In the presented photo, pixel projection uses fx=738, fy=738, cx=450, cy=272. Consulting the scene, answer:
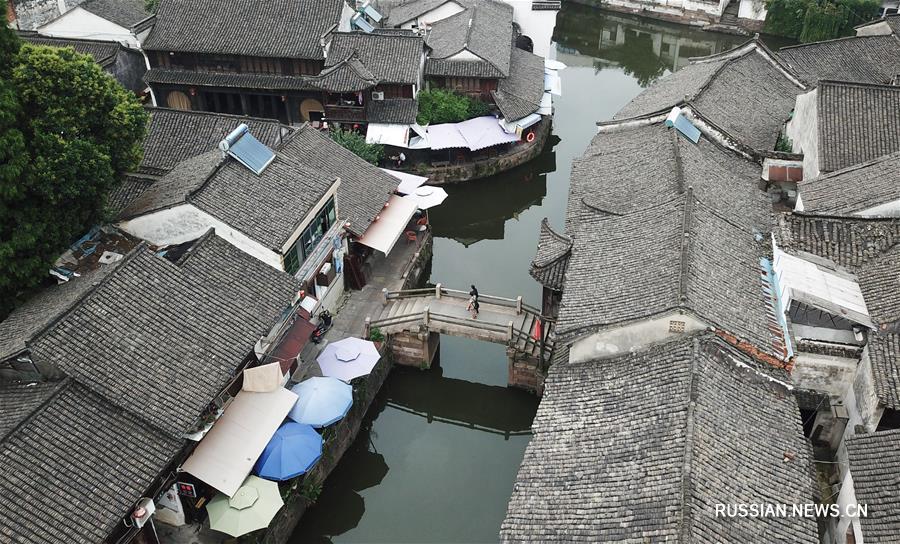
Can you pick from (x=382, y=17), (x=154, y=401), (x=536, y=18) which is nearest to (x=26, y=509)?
(x=154, y=401)

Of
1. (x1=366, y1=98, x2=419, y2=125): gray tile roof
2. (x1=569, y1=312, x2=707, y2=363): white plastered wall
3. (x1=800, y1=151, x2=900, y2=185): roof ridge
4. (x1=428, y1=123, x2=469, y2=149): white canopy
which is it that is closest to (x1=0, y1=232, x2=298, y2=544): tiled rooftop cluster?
(x1=569, y1=312, x2=707, y2=363): white plastered wall

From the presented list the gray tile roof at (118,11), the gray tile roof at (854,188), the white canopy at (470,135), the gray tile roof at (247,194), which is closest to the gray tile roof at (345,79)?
the white canopy at (470,135)

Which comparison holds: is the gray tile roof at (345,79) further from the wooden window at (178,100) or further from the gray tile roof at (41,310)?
the gray tile roof at (41,310)

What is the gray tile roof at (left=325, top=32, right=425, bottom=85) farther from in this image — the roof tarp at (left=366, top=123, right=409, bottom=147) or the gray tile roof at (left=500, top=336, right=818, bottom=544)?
the gray tile roof at (left=500, top=336, right=818, bottom=544)

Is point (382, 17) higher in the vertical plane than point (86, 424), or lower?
higher

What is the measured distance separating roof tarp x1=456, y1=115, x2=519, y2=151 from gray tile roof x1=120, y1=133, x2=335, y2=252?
49.9 feet

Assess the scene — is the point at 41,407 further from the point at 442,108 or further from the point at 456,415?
the point at 442,108

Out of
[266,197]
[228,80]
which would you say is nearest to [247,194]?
[266,197]

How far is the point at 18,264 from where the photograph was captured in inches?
951

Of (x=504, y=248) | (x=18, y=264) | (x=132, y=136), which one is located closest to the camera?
(x=18, y=264)

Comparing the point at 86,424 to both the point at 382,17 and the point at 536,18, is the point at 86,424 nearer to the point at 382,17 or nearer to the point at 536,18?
the point at 382,17

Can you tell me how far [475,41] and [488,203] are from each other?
421 inches

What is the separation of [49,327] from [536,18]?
43.8 meters

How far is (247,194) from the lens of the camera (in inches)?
1062
